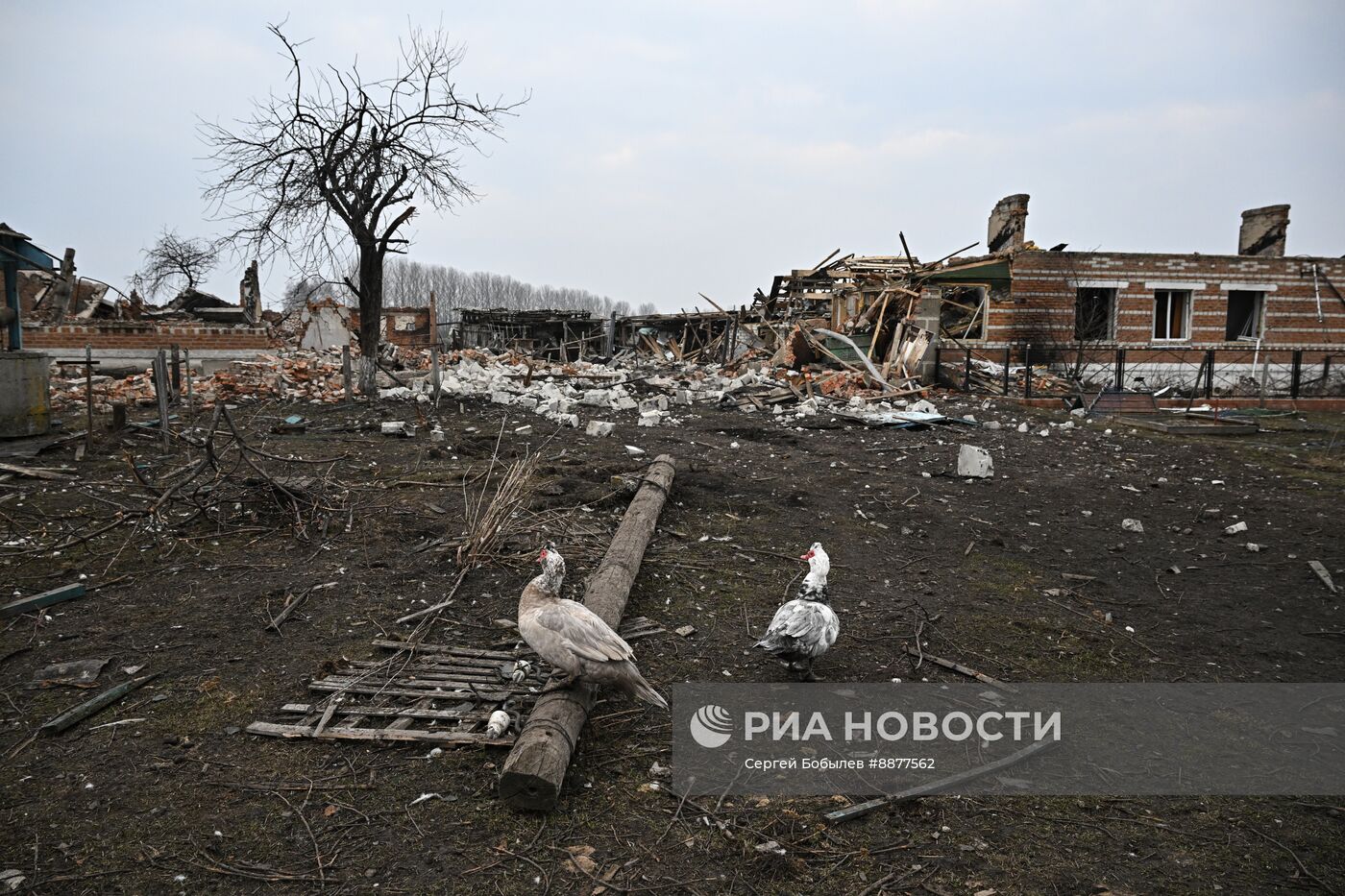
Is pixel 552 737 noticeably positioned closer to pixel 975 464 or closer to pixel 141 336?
pixel 975 464

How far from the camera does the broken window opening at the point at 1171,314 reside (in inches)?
793

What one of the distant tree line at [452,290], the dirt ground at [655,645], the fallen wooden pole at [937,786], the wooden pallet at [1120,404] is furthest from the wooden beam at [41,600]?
the distant tree line at [452,290]

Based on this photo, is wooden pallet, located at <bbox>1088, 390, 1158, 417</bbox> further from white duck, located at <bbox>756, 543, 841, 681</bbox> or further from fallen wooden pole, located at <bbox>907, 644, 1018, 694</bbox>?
white duck, located at <bbox>756, 543, 841, 681</bbox>

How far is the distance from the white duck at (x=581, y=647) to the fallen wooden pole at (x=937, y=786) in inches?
32.4

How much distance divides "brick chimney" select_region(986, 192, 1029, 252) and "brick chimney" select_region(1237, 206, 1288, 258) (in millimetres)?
7092

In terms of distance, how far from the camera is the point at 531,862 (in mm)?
2428

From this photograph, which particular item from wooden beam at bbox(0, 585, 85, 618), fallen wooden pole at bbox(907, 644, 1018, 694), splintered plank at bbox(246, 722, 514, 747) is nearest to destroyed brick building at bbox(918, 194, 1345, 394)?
fallen wooden pole at bbox(907, 644, 1018, 694)

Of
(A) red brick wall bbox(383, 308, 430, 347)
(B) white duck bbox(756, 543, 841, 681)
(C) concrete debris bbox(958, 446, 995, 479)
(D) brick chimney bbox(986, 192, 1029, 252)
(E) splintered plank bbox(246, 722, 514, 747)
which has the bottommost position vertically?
(E) splintered plank bbox(246, 722, 514, 747)

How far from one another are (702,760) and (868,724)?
83 centimetres

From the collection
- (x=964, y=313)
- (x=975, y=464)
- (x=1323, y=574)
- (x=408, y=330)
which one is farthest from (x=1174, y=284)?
(x=408, y=330)

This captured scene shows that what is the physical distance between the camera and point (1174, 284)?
1978 cm

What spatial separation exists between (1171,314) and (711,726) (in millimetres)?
22656

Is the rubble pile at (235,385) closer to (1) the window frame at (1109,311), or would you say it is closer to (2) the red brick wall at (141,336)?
(2) the red brick wall at (141,336)

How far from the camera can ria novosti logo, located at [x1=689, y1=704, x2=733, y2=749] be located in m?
3.22
